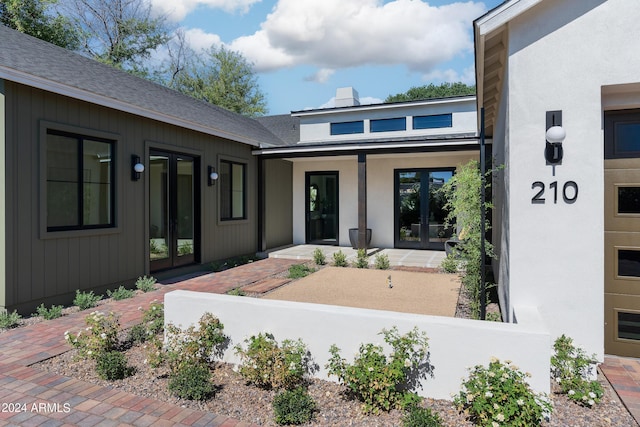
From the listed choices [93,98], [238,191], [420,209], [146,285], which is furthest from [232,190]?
[420,209]

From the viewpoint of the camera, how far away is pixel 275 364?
3.32 m

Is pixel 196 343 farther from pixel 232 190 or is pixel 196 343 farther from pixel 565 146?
pixel 232 190

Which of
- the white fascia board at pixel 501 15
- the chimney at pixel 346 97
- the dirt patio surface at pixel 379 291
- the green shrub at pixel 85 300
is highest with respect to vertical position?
the chimney at pixel 346 97

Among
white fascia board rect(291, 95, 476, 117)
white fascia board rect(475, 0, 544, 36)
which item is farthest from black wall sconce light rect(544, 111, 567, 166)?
white fascia board rect(291, 95, 476, 117)

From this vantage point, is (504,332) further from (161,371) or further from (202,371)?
(161,371)

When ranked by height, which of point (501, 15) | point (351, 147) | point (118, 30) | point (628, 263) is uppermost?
point (118, 30)

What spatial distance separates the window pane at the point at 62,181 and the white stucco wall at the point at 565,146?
6320 millimetres

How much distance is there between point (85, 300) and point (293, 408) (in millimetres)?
4502

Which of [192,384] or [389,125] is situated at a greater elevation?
[389,125]

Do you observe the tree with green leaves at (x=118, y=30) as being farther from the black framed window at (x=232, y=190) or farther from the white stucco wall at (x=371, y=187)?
the black framed window at (x=232, y=190)

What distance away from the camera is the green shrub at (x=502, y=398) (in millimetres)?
2537

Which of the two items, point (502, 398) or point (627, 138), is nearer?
point (502, 398)

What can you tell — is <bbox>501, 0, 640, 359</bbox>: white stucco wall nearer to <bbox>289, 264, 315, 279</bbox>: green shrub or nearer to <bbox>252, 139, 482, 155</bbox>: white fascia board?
<bbox>289, 264, 315, 279</bbox>: green shrub

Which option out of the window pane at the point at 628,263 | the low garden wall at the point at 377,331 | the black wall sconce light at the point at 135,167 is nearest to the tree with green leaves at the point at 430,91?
the black wall sconce light at the point at 135,167
